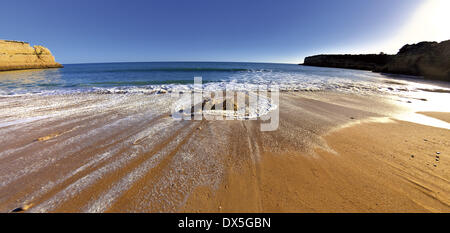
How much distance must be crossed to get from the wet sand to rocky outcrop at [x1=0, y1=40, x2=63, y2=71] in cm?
6275

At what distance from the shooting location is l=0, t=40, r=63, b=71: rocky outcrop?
121 ft

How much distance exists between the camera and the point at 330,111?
4.98 metres

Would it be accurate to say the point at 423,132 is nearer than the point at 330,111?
Yes

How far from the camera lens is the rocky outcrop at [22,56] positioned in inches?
1448

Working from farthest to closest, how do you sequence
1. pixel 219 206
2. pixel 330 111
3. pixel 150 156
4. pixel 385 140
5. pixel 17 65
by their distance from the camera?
pixel 17 65 → pixel 330 111 → pixel 385 140 → pixel 150 156 → pixel 219 206

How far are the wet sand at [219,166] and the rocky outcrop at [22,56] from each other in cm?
6275

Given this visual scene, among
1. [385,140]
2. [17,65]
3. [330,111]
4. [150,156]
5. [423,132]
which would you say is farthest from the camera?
[17,65]
